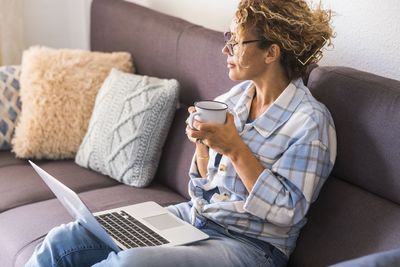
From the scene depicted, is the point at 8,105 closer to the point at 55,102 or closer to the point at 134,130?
the point at 55,102

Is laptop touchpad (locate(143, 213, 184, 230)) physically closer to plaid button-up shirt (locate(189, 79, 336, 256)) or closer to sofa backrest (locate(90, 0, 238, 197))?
plaid button-up shirt (locate(189, 79, 336, 256))

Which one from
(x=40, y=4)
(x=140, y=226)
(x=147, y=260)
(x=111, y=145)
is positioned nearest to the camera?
(x=147, y=260)

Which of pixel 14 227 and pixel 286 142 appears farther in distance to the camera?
pixel 14 227

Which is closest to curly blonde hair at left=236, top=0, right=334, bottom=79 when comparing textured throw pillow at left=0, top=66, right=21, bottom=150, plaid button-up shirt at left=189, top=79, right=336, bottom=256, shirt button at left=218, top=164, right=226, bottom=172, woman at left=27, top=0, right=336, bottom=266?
woman at left=27, top=0, right=336, bottom=266

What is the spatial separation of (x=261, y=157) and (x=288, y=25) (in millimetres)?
375

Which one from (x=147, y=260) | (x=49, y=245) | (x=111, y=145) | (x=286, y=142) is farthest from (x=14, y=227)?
(x=286, y=142)

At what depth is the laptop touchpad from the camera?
188cm

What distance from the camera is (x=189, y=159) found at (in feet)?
7.58

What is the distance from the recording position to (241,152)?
5.71 ft

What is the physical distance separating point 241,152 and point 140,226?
1.26 ft

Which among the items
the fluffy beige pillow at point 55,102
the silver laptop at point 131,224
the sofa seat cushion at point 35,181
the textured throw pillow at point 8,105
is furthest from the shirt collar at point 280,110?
the textured throw pillow at point 8,105

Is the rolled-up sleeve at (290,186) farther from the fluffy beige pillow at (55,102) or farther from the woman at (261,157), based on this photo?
the fluffy beige pillow at (55,102)

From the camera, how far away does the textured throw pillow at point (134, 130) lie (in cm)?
236

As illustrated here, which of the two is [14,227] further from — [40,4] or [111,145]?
[40,4]
